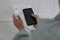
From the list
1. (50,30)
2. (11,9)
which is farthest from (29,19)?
(50,30)

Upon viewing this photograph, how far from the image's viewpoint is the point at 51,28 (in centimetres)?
70

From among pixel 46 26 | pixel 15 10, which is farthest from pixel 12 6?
pixel 46 26

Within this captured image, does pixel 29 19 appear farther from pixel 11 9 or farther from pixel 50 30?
pixel 50 30

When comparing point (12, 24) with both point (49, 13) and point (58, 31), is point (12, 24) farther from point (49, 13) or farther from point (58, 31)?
point (58, 31)

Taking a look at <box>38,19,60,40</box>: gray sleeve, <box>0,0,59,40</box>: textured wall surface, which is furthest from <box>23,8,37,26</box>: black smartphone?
<box>38,19,60,40</box>: gray sleeve

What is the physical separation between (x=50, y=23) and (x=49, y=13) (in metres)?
0.55

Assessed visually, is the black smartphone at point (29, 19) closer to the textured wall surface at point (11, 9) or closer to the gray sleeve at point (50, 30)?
the textured wall surface at point (11, 9)

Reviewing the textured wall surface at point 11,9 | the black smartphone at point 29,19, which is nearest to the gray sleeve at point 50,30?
the black smartphone at point 29,19

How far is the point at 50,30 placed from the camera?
699 mm

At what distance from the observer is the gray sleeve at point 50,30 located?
0.68 m

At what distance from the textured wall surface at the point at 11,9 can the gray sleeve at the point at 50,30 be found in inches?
20.1

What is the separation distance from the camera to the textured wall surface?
4.00 feet

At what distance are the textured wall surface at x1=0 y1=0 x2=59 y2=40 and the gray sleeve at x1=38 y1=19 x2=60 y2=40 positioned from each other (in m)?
0.51

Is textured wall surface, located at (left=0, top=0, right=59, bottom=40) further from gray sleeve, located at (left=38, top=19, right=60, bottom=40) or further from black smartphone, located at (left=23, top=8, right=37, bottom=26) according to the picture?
gray sleeve, located at (left=38, top=19, right=60, bottom=40)
